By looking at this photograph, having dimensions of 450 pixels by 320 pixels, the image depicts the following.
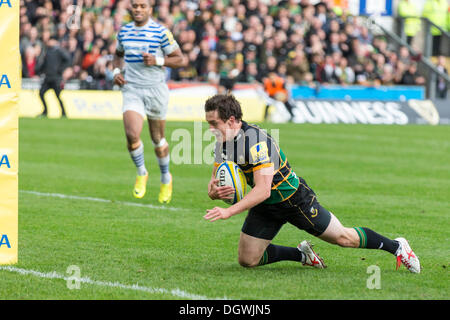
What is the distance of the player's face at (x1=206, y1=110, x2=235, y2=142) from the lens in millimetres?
6277

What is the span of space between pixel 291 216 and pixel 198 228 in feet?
7.54

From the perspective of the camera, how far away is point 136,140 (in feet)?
35.6

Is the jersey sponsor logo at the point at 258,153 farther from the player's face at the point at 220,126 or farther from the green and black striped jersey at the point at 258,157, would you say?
the player's face at the point at 220,126

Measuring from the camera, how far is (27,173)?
43.2 feet

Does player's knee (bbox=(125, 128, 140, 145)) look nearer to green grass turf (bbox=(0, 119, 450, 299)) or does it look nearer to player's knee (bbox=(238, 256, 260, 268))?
green grass turf (bbox=(0, 119, 450, 299))

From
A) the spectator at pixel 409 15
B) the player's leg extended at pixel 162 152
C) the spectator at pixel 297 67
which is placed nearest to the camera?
the player's leg extended at pixel 162 152

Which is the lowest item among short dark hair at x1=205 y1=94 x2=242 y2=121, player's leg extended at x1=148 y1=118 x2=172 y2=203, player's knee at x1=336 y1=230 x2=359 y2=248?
player's leg extended at x1=148 y1=118 x2=172 y2=203

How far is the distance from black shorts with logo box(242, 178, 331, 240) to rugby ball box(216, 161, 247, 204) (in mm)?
344

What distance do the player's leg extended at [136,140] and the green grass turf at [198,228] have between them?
19 centimetres

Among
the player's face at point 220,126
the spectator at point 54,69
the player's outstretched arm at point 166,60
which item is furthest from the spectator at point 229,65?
the player's face at point 220,126

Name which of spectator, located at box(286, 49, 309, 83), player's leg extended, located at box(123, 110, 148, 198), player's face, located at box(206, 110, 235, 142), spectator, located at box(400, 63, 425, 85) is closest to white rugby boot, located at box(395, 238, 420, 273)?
player's face, located at box(206, 110, 235, 142)

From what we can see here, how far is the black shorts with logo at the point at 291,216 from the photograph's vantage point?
6547mm

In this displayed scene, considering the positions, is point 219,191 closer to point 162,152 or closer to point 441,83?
point 162,152
